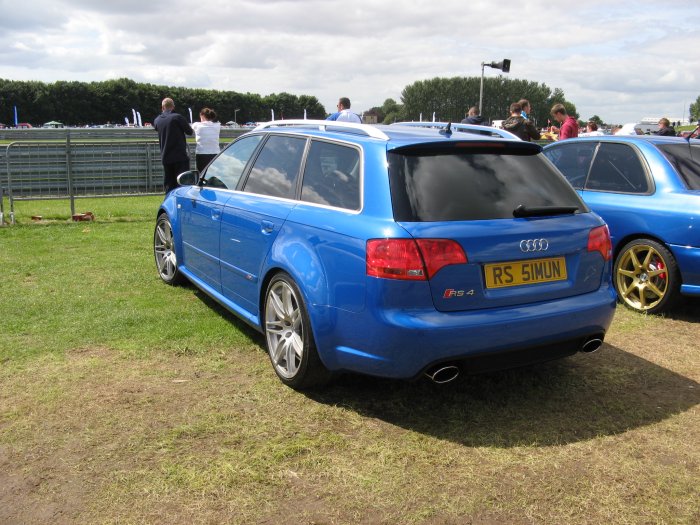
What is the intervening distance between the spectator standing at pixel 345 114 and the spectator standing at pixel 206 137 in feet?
6.90

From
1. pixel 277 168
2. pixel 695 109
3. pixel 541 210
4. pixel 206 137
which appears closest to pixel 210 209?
pixel 277 168

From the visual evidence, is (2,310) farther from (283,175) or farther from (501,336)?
(501,336)

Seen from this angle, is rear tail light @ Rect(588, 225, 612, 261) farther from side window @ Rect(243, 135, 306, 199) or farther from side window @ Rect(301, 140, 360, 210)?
side window @ Rect(243, 135, 306, 199)

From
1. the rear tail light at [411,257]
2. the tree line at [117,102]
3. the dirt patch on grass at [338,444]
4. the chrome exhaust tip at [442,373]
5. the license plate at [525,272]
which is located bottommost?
the dirt patch on grass at [338,444]

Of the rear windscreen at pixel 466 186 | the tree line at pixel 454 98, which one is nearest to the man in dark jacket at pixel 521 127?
the rear windscreen at pixel 466 186

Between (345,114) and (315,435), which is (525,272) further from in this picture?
(345,114)

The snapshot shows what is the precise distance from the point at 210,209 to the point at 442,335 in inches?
101

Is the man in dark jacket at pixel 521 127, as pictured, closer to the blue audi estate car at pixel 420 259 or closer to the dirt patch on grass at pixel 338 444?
the dirt patch on grass at pixel 338 444

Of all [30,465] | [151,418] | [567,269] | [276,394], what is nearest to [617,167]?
[567,269]

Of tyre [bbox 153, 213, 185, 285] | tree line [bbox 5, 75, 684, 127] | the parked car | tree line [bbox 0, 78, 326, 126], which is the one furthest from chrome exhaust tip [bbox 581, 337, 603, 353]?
tree line [bbox 0, 78, 326, 126]

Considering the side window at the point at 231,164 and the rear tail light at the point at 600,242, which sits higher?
the side window at the point at 231,164

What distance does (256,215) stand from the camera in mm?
4434

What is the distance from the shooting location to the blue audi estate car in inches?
131

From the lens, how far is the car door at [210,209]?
16.7 ft
